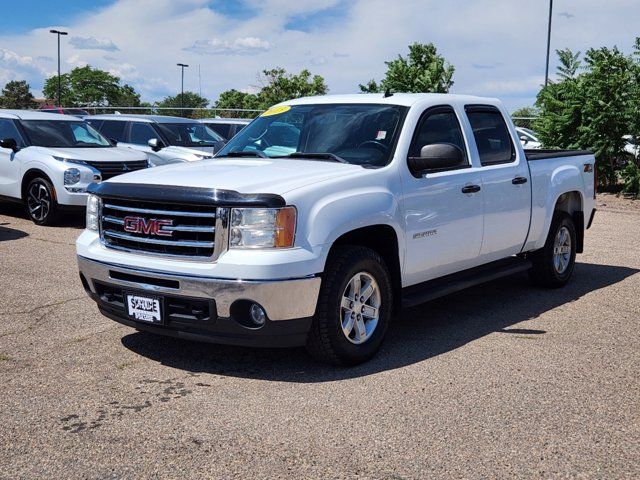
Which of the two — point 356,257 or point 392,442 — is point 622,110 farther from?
point 392,442

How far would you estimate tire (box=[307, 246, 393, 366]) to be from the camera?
5.17 metres

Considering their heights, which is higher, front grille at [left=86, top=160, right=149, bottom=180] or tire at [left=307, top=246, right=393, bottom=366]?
front grille at [left=86, top=160, right=149, bottom=180]

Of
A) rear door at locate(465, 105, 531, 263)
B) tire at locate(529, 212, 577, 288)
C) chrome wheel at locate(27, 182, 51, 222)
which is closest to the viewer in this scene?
rear door at locate(465, 105, 531, 263)

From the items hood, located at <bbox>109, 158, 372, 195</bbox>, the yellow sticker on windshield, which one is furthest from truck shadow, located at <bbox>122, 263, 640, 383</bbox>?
the yellow sticker on windshield

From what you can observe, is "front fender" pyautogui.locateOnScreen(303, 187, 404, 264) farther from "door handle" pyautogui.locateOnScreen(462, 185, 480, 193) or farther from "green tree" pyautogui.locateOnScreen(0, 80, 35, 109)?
"green tree" pyautogui.locateOnScreen(0, 80, 35, 109)

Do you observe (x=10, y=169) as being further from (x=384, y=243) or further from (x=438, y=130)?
(x=384, y=243)

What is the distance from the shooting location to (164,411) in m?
4.62

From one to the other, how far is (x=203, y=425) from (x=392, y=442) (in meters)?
1.03

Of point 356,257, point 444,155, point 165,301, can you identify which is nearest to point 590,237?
point 444,155

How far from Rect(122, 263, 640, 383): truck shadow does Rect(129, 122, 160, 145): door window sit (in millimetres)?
9073

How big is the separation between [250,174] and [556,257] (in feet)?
13.1

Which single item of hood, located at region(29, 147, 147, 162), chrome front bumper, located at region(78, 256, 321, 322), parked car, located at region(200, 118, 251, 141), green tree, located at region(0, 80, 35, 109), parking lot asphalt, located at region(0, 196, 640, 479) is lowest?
parking lot asphalt, located at region(0, 196, 640, 479)

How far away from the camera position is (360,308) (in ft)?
17.9

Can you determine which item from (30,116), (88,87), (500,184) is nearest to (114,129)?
(30,116)
